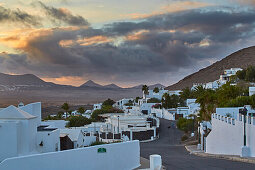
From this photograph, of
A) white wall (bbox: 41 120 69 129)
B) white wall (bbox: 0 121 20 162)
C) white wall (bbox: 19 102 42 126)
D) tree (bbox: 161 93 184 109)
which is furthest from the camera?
tree (bbox: 161 93 184 109)

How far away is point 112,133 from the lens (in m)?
41.5

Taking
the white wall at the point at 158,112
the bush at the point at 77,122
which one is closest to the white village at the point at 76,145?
the bush at the point at 77,122

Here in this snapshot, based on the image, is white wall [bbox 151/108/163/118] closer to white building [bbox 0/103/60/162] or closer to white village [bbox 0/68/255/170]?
white village [bbox 0/68/255/170]

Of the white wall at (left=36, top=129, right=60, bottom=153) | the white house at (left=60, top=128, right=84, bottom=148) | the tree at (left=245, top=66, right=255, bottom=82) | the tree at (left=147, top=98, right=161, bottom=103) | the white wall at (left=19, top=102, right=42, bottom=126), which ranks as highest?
the tree at (left=245, top=66, right=255, bottom=82)

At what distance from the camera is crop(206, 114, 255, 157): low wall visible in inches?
724

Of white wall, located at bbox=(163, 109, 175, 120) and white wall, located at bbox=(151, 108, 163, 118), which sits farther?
white wall, located at bbox=(151, 108, 163, 118)

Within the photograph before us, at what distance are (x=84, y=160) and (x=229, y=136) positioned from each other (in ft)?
39.8

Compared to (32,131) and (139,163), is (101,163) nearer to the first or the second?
(139,163)

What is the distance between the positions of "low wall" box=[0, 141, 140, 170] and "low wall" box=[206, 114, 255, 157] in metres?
6.77

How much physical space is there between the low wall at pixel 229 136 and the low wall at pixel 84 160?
6769 millimetres

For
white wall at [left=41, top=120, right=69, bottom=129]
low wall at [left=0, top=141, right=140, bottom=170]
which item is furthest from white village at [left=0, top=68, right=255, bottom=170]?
white wall at [left=41, top=120, right=69, bottom=129]

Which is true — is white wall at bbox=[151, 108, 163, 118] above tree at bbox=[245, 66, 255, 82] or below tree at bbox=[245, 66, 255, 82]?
below

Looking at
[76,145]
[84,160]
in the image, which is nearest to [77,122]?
[76,145]

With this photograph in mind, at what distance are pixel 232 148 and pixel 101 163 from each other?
1081 cm
